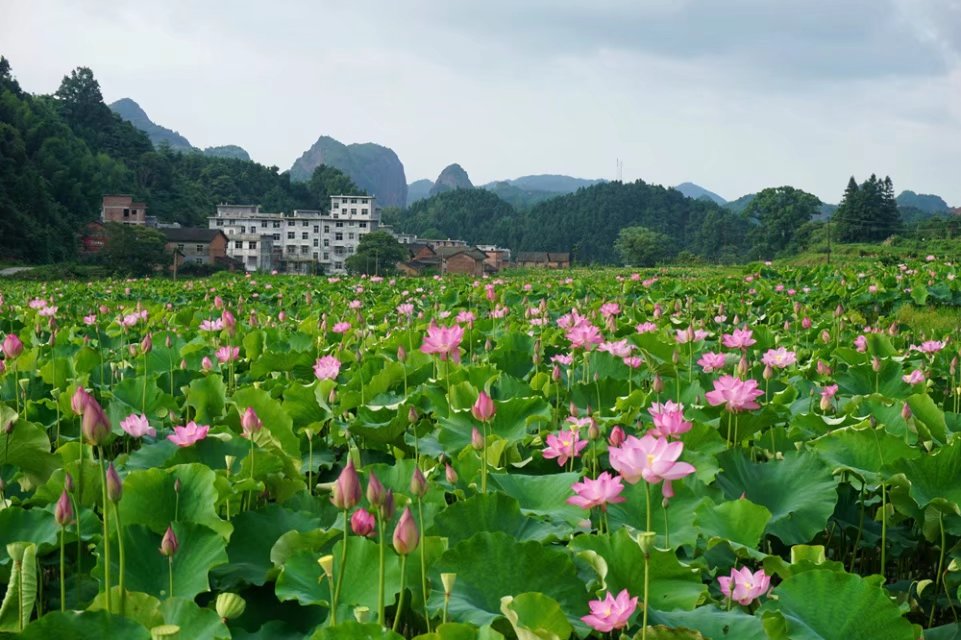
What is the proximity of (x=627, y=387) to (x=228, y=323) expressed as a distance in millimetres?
1561

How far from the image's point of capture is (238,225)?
7088 cm

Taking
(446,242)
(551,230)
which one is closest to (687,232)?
(551,230)

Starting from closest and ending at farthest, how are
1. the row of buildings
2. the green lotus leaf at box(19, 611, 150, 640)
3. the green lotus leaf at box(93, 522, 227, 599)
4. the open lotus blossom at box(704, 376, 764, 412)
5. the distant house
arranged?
the green lotus leaf at box(19, 611, 150, 640) → the green lotus leaf at box(93, 522, 227, 599) → the open lotus blossom at box(704, 376, 764, 412) → the distant house → the row of buildings

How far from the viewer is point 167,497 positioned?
55.2 inches

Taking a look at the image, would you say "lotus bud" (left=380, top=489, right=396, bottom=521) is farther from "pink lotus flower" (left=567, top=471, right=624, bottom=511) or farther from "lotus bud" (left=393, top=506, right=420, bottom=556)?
"pink lotus flower" (left=567, top=471, right=624, bottom=511)

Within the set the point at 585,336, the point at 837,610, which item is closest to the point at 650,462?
the point at 837,610

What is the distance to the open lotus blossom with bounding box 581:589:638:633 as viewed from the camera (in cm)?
93

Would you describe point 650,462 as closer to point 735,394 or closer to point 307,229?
point 735,394

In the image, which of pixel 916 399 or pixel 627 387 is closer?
pixel 916 399

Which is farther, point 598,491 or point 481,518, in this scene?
point 481,518

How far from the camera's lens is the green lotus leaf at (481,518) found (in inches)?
51.8

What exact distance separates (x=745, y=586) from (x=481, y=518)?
434 millimetres

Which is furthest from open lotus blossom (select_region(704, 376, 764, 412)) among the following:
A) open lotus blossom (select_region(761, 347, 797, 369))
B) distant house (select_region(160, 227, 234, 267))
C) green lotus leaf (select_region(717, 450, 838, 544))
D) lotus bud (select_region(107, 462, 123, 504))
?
distant house (select_region(160, 227, 234, 267))

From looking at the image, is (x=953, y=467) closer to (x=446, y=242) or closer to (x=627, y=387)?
(x=627, y=387)
